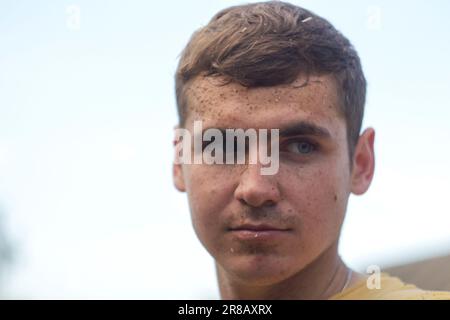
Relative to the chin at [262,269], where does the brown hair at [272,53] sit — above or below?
above

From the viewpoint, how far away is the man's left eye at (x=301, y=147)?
274 cm

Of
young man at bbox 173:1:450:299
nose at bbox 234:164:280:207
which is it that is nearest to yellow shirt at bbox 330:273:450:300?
young man at bbox 173:1:450:299

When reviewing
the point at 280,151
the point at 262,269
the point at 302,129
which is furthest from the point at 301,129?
the point at 262,269

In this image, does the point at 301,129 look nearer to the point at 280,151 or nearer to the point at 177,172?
the point at 280,151

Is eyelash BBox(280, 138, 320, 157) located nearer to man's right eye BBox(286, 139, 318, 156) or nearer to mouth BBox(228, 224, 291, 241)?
man's right eye BBox(286, 139, 318, 156)

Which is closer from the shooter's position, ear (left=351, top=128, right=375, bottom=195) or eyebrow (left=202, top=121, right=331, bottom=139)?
eyebrow (left=202, top=121, right=331, bottom=139)

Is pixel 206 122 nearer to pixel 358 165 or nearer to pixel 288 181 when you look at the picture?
pixel 288 181

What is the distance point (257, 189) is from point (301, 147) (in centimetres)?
29

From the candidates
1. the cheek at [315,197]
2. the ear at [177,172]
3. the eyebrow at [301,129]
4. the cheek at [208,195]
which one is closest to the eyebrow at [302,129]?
the eyebrow at [301,129]

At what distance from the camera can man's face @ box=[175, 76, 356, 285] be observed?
8.71 feet

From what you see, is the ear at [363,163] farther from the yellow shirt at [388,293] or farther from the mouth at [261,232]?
the mouth at [261,232]

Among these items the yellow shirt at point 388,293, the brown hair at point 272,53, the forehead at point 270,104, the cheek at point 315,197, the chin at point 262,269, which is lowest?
the yellow shirt at point 388,293

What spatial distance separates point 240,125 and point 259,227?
393 millimetres
